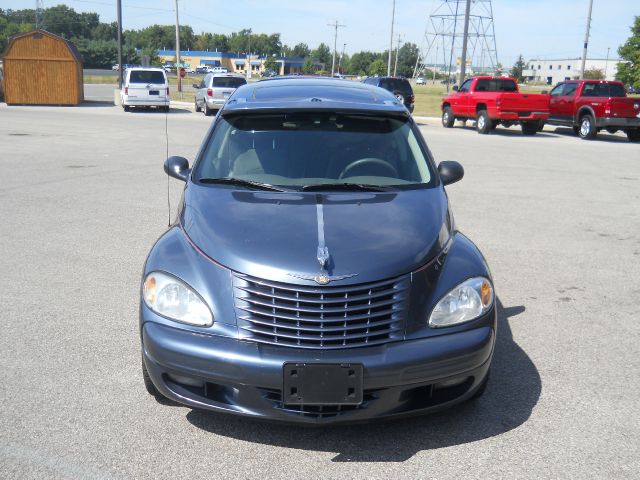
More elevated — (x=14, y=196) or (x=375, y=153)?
(x=375, y=153)

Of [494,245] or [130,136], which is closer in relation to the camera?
[494,245]

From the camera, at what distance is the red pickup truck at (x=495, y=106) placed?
23.1m

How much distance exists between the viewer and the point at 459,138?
21.5 meters

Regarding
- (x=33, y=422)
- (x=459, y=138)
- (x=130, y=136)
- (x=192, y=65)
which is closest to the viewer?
(x=33, y=422)

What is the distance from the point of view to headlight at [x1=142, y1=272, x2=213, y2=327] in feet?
→ 11.1

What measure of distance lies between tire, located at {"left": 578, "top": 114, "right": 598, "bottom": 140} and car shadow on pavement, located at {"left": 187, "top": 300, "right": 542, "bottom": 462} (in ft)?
67.1

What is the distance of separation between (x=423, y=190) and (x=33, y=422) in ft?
8.66

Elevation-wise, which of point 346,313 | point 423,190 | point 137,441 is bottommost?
point 137,441

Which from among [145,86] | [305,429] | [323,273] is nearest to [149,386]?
[305,429]

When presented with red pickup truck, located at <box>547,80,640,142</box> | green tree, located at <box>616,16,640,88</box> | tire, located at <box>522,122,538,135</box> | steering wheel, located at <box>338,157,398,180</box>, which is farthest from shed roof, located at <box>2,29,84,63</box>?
green tree, located at <box>616,16,640,88</box>

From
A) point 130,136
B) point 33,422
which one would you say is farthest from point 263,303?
point 130,136

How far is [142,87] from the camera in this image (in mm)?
29203

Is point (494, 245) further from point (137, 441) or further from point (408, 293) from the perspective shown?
point (137, 441)

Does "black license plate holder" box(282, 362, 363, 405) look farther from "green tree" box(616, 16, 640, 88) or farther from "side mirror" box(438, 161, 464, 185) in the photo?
"green tree" box(616, 16, 640, 88)
